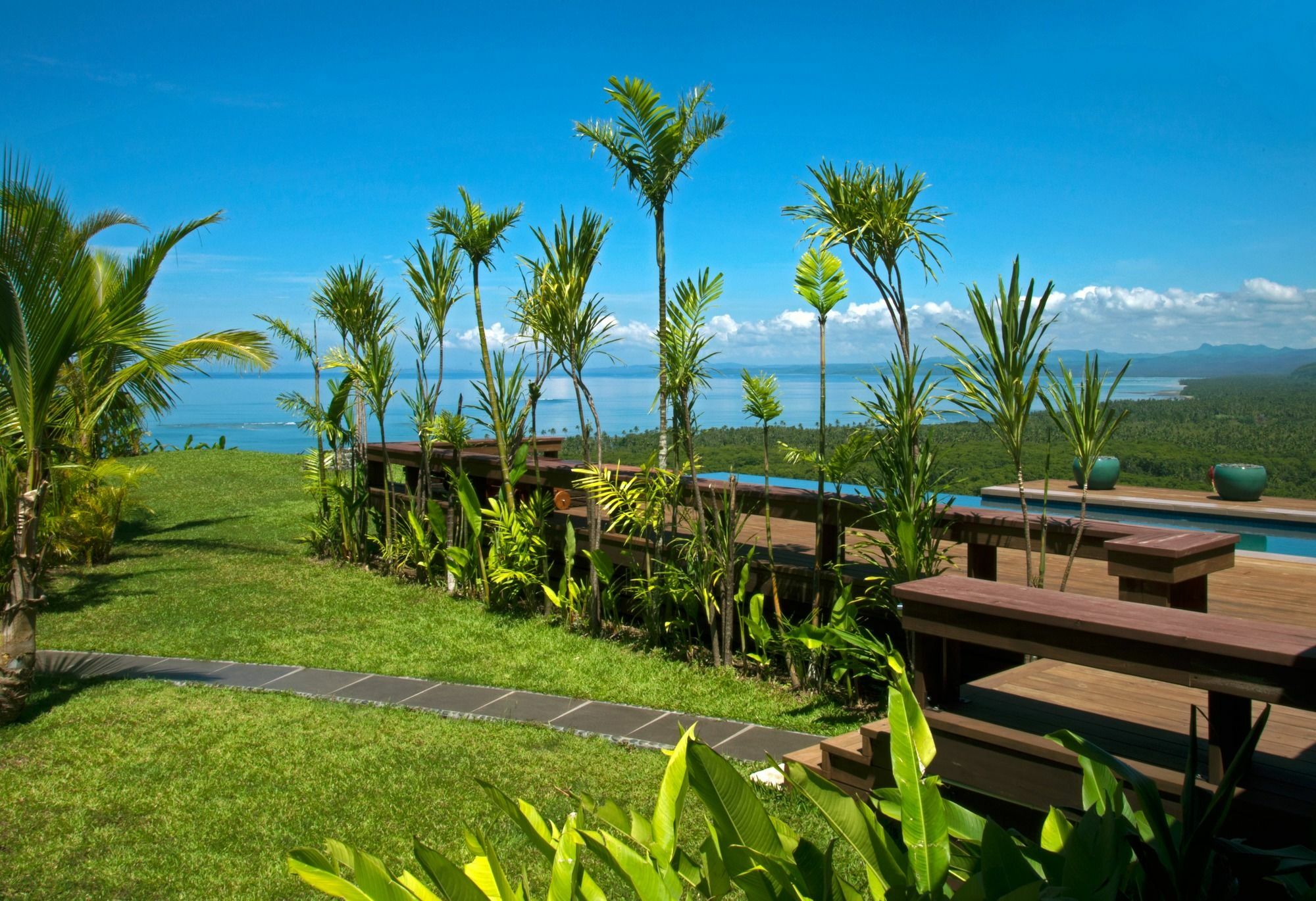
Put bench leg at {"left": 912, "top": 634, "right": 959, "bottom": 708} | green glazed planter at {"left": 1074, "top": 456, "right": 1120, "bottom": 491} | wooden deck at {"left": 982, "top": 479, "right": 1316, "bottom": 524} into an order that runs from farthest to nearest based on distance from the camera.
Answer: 1. green glazed planter at {"left": 1074, "top": 456, "right": 1120, "bottom": 491}
2. wooden deck at {"left": 982, "top": 479, "right": 1316, "bottom": 524}
3. bench leg at {"left": 912, "top": 634, "right": 959, "bottom": 708}

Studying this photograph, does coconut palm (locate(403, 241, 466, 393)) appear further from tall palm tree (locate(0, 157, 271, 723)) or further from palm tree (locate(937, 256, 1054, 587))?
palm tree (locate(937, 256, 1054, 587))

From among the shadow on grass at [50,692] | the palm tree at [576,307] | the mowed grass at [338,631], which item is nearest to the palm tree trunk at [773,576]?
the mowed grass at [338,631]

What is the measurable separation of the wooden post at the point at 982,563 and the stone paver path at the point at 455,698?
1125 millimetres

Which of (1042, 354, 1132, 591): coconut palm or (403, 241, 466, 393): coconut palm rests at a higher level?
(403, 241, 466, 393): coconut palm

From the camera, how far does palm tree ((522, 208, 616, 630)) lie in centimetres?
612

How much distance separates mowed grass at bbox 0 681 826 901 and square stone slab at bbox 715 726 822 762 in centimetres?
20

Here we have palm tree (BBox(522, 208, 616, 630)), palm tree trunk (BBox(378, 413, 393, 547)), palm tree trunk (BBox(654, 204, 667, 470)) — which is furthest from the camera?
palm tree trunk (BBox(378, 413, 393, 547))

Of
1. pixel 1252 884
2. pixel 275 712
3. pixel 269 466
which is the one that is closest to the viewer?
pixel 1252 884

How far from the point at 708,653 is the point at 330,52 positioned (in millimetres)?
8830

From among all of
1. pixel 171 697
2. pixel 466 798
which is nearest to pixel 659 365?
pixel 466 798

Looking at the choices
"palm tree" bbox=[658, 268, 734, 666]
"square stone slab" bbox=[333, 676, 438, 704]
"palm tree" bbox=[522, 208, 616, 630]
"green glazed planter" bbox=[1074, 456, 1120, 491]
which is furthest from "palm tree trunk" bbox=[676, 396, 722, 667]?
"green glazed planter" bbox=[1074, 456, 1120, 491]

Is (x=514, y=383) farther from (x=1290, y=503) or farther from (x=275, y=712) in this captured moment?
(x=1290, y=503)

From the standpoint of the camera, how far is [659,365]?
5484 mm

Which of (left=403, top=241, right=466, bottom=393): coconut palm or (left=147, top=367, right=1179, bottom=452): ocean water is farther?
(left=403, top=241, right=466, bottom=393): coconut palm
